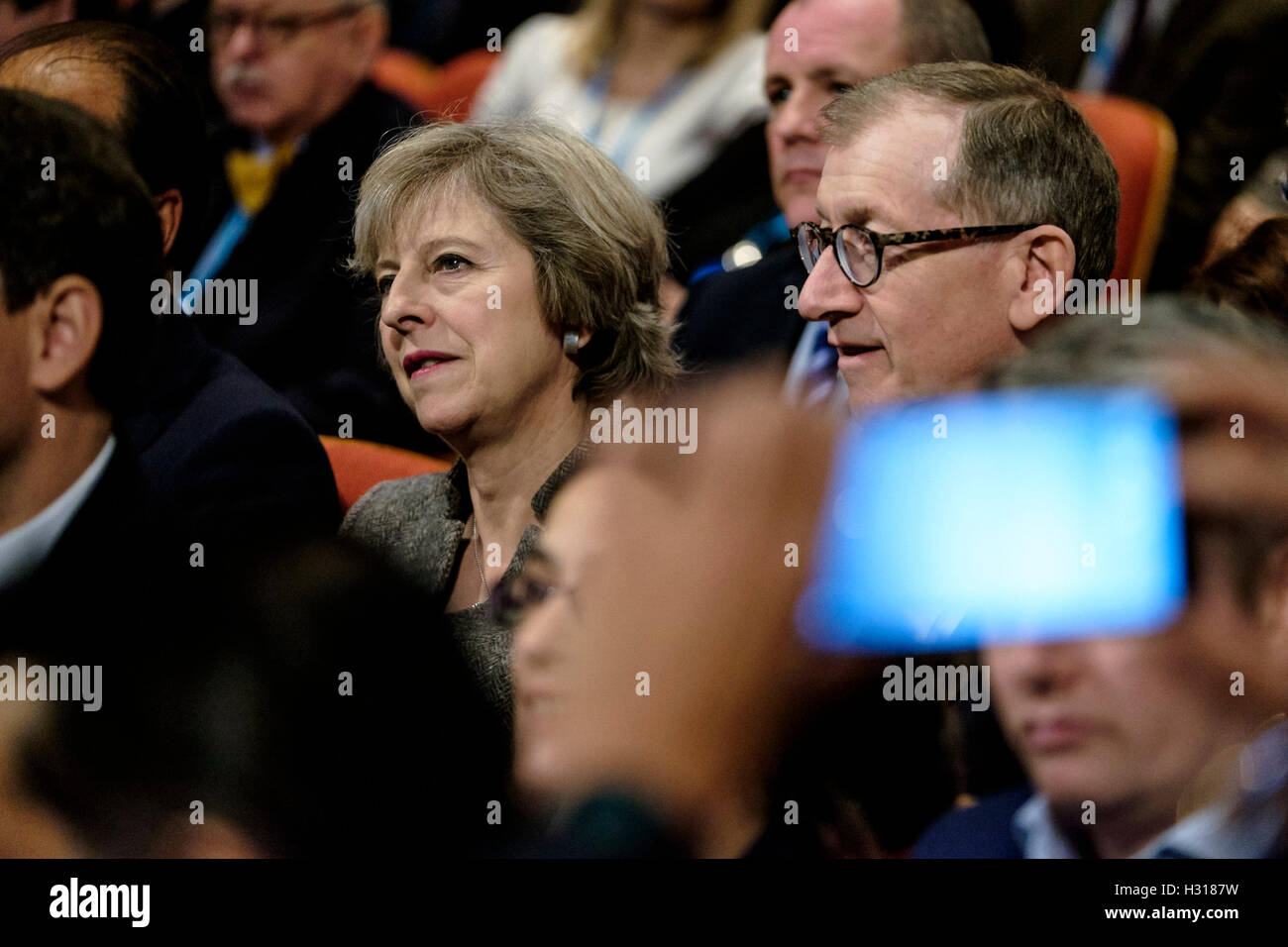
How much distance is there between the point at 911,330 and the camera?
194cm

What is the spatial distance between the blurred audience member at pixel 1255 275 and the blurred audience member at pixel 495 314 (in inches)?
27.3

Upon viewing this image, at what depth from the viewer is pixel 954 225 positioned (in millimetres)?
1917

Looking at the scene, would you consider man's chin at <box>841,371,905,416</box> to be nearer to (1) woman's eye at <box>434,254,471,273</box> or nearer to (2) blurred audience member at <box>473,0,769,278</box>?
(1) woman's eye at <box>434,254,471,273</box>

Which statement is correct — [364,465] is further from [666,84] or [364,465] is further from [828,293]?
[666,84]

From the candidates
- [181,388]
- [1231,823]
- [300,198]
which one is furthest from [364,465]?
[1231,823]

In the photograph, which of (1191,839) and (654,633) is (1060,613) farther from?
(654,633)

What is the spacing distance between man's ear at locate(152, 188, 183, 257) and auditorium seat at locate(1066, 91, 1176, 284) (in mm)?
1416

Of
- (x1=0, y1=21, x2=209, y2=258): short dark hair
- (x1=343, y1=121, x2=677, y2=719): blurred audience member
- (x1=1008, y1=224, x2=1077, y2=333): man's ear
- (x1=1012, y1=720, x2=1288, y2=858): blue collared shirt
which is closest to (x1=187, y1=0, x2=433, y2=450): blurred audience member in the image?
(x1=0, y1=21, x2=209, y2=258): short dark hair

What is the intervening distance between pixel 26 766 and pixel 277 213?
1.23 metres

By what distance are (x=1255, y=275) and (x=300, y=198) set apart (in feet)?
4.61

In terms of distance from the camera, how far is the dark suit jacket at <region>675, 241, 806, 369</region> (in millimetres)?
2305

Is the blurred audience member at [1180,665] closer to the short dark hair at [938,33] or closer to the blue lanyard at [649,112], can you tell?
the short dark hair at [938,33]

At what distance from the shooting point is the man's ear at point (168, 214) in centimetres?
190

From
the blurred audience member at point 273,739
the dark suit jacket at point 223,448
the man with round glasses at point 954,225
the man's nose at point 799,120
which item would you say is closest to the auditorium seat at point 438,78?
the man's nose at point 799,120
